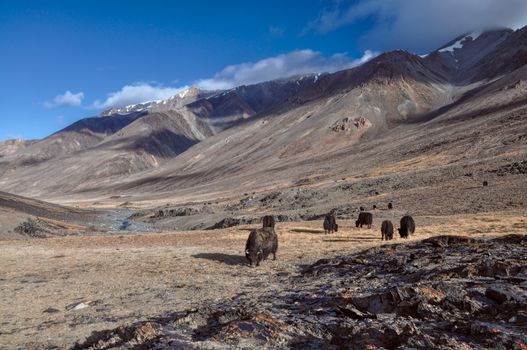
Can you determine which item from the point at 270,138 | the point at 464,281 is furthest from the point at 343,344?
the point at 270,138

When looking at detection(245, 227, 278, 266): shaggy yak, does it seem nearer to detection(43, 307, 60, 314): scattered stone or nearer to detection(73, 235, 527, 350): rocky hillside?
detection(73, 235, 527, 350): rocky hillside

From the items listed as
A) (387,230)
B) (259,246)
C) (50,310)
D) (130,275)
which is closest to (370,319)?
(50,310)

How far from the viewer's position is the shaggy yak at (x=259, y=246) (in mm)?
18844

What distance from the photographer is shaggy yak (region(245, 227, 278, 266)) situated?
18.8 meters

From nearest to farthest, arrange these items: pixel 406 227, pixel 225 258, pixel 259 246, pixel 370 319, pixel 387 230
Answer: pixel 370 319
pixel 259 246
pixel 225 258
pixel 387 230
pixel 406 227

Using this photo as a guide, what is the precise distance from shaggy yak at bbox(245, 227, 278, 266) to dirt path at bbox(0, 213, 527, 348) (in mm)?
480

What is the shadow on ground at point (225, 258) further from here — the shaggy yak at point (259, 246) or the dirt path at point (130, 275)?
the shaggy yak at point (259, 246)

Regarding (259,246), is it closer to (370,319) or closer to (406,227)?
(370,319)

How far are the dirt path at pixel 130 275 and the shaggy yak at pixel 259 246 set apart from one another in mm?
480

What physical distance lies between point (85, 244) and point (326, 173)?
7882 centimetres

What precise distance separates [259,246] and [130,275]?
17.7ft

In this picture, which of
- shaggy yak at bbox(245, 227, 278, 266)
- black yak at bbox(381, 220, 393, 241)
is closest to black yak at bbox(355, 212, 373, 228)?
black yak at bbox(381, 220, 393, 241)

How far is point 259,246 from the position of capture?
19125mm

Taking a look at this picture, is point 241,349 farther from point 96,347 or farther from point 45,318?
point 45,318
